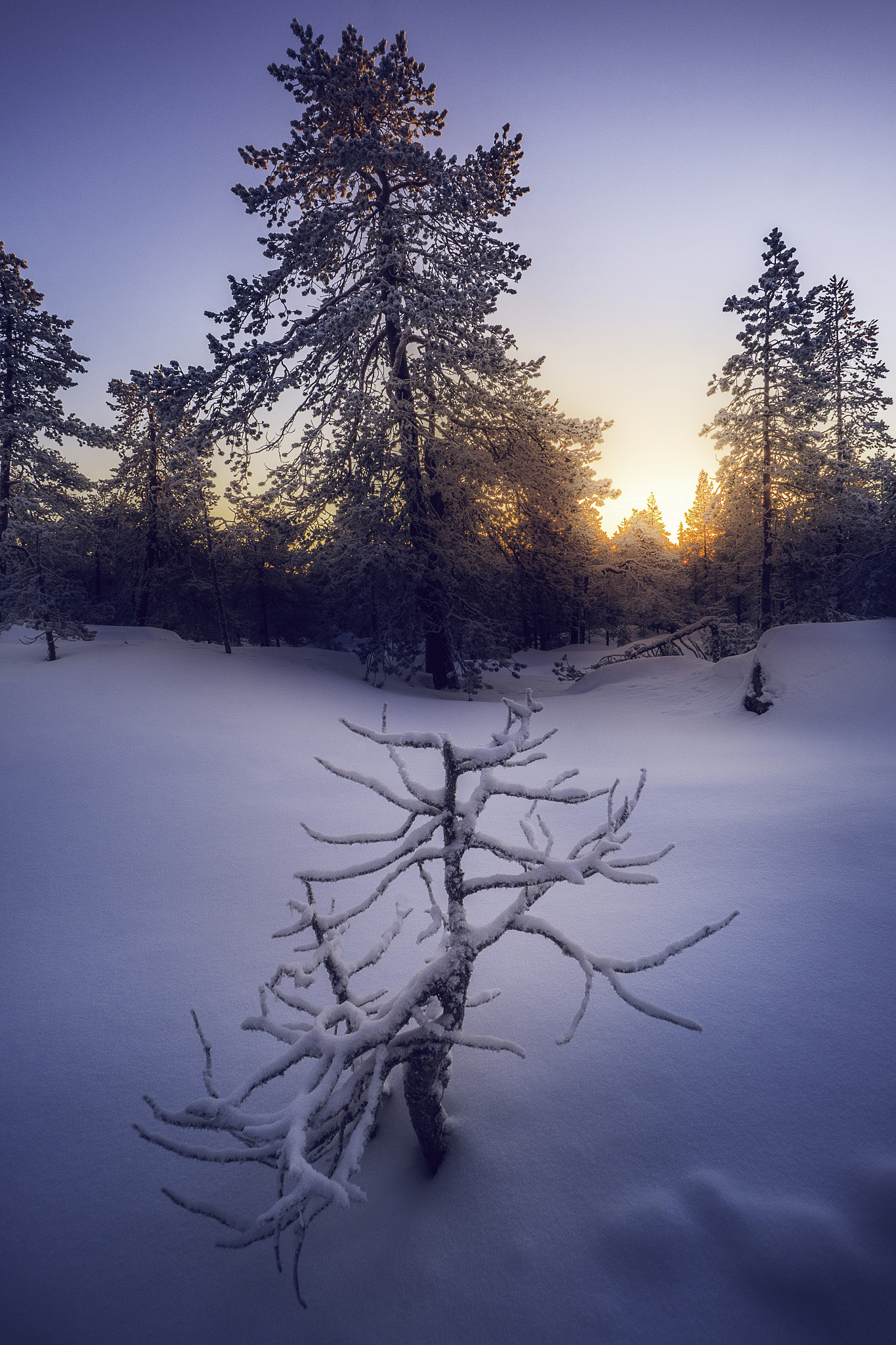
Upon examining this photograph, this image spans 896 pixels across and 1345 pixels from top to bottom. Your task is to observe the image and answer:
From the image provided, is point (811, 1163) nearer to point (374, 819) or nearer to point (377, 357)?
point (374, 819)

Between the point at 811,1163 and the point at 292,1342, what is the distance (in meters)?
1.59

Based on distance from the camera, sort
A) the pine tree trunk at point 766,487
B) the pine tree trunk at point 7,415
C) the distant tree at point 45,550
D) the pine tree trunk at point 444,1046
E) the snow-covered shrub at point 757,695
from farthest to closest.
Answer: the pine tree trunk at point 766,487 < the pine tree trunk at point 7,415 < the distant tree at point 45,550 < the snow-covered shrub at point 757,695 < the pine tree trunk at point 444,1046

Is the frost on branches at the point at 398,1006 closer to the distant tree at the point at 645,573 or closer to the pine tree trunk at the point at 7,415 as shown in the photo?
the pine tree trunk at the point at 7,415

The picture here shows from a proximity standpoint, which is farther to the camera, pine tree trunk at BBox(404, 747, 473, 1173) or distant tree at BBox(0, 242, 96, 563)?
distant tree at BBox(0, 242, 96, 563)

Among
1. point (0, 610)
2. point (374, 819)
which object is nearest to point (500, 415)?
point (374, 819)

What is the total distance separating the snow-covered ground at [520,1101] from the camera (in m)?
1.57

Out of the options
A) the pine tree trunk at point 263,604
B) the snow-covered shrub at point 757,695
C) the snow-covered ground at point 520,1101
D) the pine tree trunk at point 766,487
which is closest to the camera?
the snow-covered ground at point 520,1101

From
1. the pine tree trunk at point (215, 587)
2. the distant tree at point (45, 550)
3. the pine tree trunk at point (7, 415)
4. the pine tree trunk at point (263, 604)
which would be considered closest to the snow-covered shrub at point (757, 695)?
the pine tree trunk at point (215, 587)

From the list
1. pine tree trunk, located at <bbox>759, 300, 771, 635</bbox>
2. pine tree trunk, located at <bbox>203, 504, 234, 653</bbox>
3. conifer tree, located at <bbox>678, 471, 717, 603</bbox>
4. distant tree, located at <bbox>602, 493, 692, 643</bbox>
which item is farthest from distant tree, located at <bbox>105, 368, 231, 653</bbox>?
conifer tree, located at <bbox>678, 471, 717, 603</bbox>

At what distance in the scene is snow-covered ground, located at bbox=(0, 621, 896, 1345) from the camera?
157 cm

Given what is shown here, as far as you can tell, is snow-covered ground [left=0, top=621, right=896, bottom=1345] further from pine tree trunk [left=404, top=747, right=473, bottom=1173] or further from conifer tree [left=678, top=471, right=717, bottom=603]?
conifer tree [left=678, top=471, right=717, bottom=603]

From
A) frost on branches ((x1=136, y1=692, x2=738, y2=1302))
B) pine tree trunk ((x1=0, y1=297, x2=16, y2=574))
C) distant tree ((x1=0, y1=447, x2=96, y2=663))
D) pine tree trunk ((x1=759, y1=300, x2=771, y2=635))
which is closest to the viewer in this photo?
frost on branches ((x1=136, y1=692, x2=738, y2=1302))

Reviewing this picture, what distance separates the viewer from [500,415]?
12461 mm

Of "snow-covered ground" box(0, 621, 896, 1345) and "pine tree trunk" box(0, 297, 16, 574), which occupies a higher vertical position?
"pine tree trunk" box(0, 297, 16, 574)
